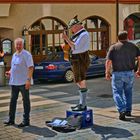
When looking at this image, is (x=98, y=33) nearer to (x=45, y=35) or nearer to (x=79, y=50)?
(x=45, y=35)

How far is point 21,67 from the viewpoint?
8617mm

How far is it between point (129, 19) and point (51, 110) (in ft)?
64.3

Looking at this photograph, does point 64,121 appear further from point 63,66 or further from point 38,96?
point 63,66

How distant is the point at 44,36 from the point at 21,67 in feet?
51.9

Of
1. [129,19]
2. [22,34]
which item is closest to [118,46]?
[22,34]

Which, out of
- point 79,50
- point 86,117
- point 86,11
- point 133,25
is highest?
point 86,11

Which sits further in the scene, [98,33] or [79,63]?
[98,33]

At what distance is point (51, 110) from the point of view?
34.6ft

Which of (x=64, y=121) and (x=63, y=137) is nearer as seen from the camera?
(x=63, y=137)

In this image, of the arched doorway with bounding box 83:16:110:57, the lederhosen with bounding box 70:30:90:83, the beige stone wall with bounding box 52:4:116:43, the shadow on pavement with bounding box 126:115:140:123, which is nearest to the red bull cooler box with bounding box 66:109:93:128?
the lederhosen with bounding box 70:30:90:83

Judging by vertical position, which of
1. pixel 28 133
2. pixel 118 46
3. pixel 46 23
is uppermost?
pixel 46 23

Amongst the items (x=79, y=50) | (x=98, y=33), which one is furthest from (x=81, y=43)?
(x=98, y=33)

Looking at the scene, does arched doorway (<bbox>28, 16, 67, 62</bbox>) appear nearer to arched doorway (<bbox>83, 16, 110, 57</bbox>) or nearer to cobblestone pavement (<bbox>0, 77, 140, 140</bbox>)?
arched doorway (<bbox>83, 16, 110, 57</bbox>)

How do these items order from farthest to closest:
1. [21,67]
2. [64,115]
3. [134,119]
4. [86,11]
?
[86,11] < [64,115] < [134,119] < [21,67]
